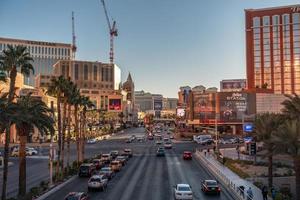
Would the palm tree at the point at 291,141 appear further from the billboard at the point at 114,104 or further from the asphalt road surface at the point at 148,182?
the billboard at the point at 114,104

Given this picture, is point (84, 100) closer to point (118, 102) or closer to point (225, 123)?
point (225, 123)

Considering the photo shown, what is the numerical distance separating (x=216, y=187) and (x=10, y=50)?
22111 mm

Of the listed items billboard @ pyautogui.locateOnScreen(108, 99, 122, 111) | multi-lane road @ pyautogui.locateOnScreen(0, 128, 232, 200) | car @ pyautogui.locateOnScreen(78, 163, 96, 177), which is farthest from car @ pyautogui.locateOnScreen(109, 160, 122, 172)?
billboard @ pyautogui.locateOnScreen(108, 99, 122, 111)

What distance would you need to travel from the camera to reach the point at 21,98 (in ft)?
128

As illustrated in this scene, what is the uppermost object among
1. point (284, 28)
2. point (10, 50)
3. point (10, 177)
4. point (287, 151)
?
point (284, 28)

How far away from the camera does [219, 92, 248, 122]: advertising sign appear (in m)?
160

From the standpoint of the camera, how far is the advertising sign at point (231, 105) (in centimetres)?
15988

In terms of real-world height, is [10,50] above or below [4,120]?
above

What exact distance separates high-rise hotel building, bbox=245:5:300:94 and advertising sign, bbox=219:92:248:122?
16.0 metres

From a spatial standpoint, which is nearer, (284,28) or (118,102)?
(284,28)

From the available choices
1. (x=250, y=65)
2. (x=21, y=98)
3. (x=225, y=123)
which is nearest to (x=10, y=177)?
(x=21, y=98)

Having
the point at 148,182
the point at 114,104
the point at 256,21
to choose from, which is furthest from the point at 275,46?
the point at 148,182

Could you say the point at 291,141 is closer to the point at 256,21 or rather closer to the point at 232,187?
the point at 232,187

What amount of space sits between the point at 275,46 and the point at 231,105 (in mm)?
30739
